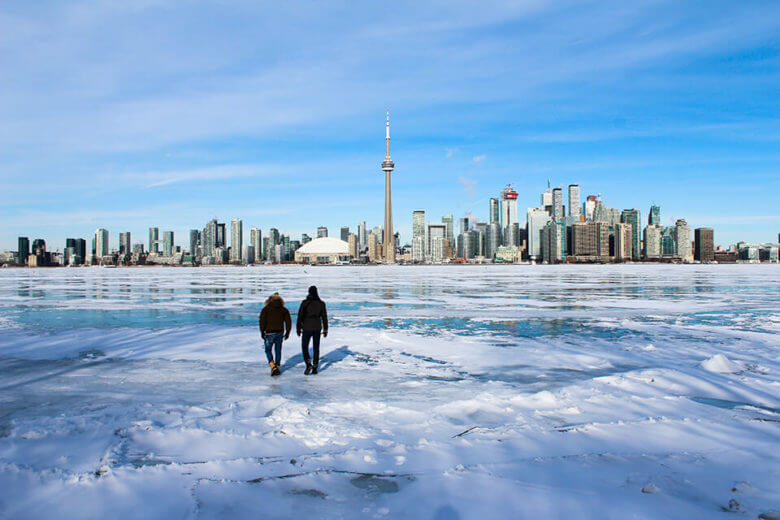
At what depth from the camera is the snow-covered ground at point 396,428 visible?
16.0 ft

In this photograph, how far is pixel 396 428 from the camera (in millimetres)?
6910

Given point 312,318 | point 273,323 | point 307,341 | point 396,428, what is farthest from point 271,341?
point 396,428

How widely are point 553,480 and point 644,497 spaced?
85cm

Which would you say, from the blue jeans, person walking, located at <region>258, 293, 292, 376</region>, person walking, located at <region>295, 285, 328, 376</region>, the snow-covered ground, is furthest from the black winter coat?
the snow-covered ground

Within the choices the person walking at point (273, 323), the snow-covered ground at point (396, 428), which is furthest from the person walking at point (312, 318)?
the snow-covered ground at point (396, 428)

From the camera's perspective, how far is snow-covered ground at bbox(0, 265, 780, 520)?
192 inches

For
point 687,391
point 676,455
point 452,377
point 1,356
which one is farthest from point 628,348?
point 1,356

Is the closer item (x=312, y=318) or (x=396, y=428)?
(x=396, y=428)

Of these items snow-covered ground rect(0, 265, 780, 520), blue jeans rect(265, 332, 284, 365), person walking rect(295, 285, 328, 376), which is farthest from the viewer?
blue jeans rect(265, 332, 284, 365)

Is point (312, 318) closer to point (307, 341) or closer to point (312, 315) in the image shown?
point (312, 315)

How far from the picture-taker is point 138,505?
4789 millimetres

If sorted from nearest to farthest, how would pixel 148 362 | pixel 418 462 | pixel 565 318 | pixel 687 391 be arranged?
pixel 418 462, pixel 687 391, pixel 148 362, pixel 565 318

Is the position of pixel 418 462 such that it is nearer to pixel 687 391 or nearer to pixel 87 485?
pixel 87 485

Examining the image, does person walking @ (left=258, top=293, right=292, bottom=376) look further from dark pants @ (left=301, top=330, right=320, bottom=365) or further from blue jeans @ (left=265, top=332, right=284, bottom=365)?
dark pants @ (left=301, top=330, right=320, bottom=365)
